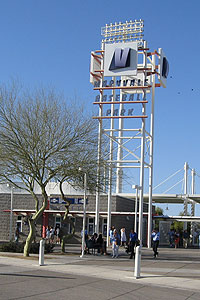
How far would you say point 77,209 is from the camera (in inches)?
1708

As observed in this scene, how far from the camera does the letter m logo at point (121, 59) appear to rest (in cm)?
3859

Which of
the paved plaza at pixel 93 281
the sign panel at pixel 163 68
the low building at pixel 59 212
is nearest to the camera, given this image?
the paved plaza at pixel 93 281

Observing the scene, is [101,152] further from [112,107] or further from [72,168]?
[112,107]

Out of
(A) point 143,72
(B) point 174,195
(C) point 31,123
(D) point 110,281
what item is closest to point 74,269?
(D) point 110,281

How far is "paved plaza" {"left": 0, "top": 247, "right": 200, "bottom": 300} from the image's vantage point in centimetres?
1282

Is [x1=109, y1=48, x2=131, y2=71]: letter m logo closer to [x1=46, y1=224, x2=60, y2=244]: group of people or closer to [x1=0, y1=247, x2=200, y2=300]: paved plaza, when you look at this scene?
[x1=46, y1=224, x2=60, y2=244]: group of people

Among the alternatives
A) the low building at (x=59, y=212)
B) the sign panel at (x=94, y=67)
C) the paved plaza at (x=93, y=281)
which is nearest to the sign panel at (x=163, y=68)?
the sign panel at (x=94, y=67)

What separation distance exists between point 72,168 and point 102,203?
18019 mm

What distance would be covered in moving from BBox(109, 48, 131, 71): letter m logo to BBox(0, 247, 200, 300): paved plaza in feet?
67.0

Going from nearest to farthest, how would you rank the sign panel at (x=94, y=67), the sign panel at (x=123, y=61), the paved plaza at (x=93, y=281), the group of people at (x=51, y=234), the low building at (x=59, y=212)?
the paved plaza at (x=93, y=281)
the sign panel at (x=123, y=61)
the group of people at (x=51, y=234)
the sign panel at (x=94, y=67)
the low building at (x=59, y=212)

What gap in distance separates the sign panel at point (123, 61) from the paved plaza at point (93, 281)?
66.0 feet

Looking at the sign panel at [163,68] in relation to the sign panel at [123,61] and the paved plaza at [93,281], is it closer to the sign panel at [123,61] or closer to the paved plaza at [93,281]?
the sign panel at [123,61]

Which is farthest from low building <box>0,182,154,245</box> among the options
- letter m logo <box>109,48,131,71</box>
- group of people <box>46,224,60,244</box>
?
letter m logo <box>109,48,131,71</box>

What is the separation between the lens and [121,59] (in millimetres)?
38594
